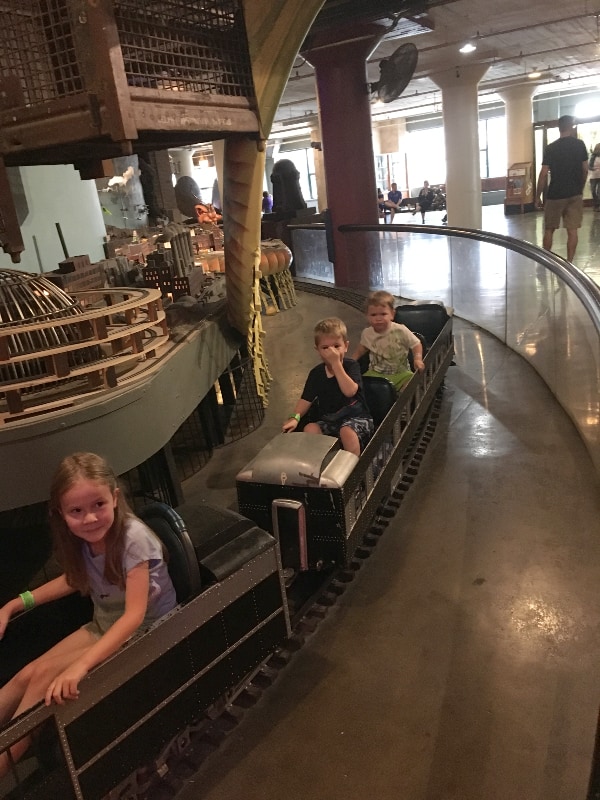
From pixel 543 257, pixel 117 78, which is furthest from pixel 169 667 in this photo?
pixel 543 257

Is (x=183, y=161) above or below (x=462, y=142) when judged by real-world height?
above

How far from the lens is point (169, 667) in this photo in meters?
2.50

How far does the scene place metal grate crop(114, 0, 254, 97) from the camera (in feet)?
11.6

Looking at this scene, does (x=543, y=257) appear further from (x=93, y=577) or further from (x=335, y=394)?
(x=93, y=577)

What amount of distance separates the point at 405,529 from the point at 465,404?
2.48m

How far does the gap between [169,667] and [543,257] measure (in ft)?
17.8

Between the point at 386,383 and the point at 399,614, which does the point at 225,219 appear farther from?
the point at 399,614

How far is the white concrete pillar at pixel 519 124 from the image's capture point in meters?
23.5

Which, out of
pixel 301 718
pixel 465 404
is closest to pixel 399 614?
pixel 301 718

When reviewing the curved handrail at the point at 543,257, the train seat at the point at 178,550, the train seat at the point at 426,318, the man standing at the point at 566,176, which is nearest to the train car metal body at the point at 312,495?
the train seat at the point at 178,550

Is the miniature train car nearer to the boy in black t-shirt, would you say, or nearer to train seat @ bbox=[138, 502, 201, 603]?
train seat @ bbox=[138, 502, 201, 603]

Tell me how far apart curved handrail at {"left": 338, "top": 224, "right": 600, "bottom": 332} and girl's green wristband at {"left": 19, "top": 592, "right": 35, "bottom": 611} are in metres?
3.73

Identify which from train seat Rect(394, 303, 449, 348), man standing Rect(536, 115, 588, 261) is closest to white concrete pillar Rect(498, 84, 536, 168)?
man standing Rect(536, 115, 588, 261)

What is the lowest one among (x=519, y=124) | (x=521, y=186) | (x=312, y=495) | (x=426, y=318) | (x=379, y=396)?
(x=312, y=495)
